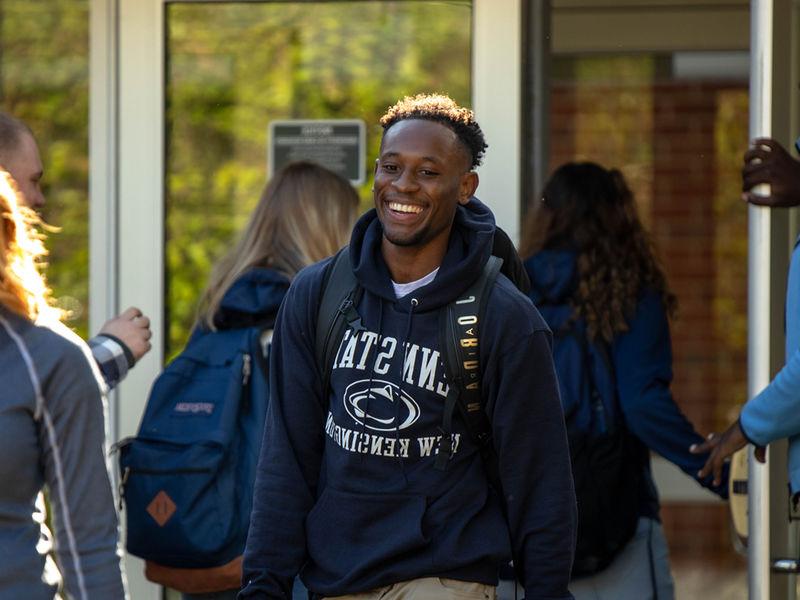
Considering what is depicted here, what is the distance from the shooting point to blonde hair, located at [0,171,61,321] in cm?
267

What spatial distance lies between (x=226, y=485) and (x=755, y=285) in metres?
1.56

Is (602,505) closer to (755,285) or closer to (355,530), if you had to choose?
(755,285)

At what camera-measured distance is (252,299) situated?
4.18m

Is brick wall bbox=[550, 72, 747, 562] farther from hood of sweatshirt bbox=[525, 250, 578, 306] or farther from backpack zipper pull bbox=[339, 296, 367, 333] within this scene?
backpack zipper pull bbox=[339, 296, 367, 333]

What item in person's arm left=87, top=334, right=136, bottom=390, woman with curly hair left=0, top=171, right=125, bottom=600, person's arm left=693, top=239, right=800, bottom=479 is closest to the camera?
woman with curly hair left=0, top=171, right=125, bottom=600

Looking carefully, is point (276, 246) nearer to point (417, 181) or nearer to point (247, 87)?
point (247, 87)

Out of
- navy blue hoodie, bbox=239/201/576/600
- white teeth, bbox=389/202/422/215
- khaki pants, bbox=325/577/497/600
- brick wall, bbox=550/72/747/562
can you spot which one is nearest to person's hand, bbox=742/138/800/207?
navy blue hoodie, bbox=239/201/576/600

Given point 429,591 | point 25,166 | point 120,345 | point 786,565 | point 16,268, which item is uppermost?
point 25,166

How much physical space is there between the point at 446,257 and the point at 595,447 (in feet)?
4.95

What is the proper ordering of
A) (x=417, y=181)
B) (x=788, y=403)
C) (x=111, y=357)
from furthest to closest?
(x=111, y=357) < (x=788, y=403) < (x=417, y=181)

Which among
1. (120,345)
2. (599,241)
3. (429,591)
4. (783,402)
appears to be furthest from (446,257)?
(599,241)

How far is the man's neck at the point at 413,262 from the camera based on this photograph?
3.10m

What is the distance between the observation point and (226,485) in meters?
4.09

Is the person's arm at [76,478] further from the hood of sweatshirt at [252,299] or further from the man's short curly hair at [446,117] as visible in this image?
the hood of sweatshirt at [252,299]
